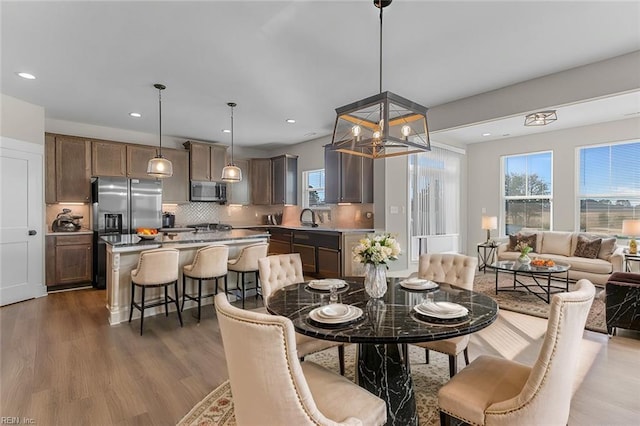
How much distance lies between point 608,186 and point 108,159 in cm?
908

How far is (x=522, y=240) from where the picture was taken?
6.00 m

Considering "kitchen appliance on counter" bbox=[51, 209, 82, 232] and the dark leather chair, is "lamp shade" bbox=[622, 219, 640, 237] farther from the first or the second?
"kitchen appliance on counter" bbox=[51, 209, 82, 232]

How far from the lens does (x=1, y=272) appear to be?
425 centimetres

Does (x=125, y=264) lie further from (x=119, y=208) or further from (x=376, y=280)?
(x=376, y=280)

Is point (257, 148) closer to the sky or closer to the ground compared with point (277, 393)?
closer to the sky

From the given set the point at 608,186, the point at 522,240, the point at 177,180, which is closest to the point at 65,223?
the point at 177,180

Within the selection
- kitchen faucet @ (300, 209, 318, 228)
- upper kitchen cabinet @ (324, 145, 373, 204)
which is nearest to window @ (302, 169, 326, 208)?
kitchen faucet @ (300, 209, 318, 228)

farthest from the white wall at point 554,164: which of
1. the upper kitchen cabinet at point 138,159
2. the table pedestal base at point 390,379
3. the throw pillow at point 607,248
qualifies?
the upper kitchen cabinet at point 138,159

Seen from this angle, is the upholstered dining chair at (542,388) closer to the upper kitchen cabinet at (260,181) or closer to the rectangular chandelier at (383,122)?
the rectangular chandelier at (383,122)

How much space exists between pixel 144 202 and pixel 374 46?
4.80 metres

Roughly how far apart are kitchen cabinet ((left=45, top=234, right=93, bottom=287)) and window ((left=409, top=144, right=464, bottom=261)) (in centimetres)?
563

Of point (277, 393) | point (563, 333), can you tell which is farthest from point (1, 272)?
point (563, 333)

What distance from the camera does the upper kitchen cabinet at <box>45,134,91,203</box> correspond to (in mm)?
5133

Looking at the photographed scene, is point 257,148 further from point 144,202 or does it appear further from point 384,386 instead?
point 384,386
